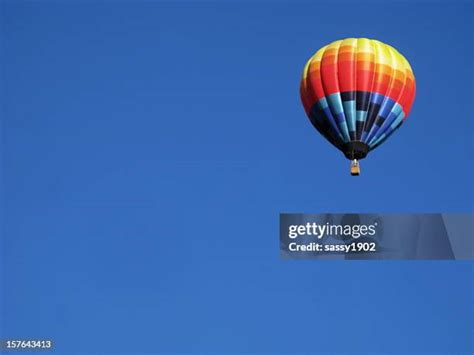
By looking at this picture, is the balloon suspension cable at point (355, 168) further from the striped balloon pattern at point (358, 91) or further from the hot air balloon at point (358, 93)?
the striped balloon pattern at point (358, 91)

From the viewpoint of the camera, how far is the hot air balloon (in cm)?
2305

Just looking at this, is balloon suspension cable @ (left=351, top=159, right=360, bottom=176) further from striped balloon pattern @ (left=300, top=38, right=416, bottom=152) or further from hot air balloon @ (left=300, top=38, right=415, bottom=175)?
striped balloon pattern @ (left=300, top=38, right=416, bottom=152)

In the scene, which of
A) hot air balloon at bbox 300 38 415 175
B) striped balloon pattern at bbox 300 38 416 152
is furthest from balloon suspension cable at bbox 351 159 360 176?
striped balloon pattern at bbox 300 38 416 152

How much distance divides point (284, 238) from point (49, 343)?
778cm

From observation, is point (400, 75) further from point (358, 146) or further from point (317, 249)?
point (317, 249)

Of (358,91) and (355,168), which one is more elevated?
(358,91)

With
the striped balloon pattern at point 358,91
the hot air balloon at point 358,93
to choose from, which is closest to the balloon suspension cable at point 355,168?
the hot air balloon at point 358,93

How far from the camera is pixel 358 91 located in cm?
2300

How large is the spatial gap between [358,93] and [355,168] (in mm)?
2137

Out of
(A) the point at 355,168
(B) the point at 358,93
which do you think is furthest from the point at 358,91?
(A) the point at 355,168

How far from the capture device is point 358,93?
23.0 metres

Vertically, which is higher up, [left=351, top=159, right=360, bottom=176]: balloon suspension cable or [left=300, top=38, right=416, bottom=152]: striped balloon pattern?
[left=300, top=38, right=416, bottom=152]: striped balloon pattern

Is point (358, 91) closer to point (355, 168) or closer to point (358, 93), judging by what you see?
point (358, 93)

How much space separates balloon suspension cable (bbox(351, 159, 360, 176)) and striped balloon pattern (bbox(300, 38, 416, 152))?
523 mm
